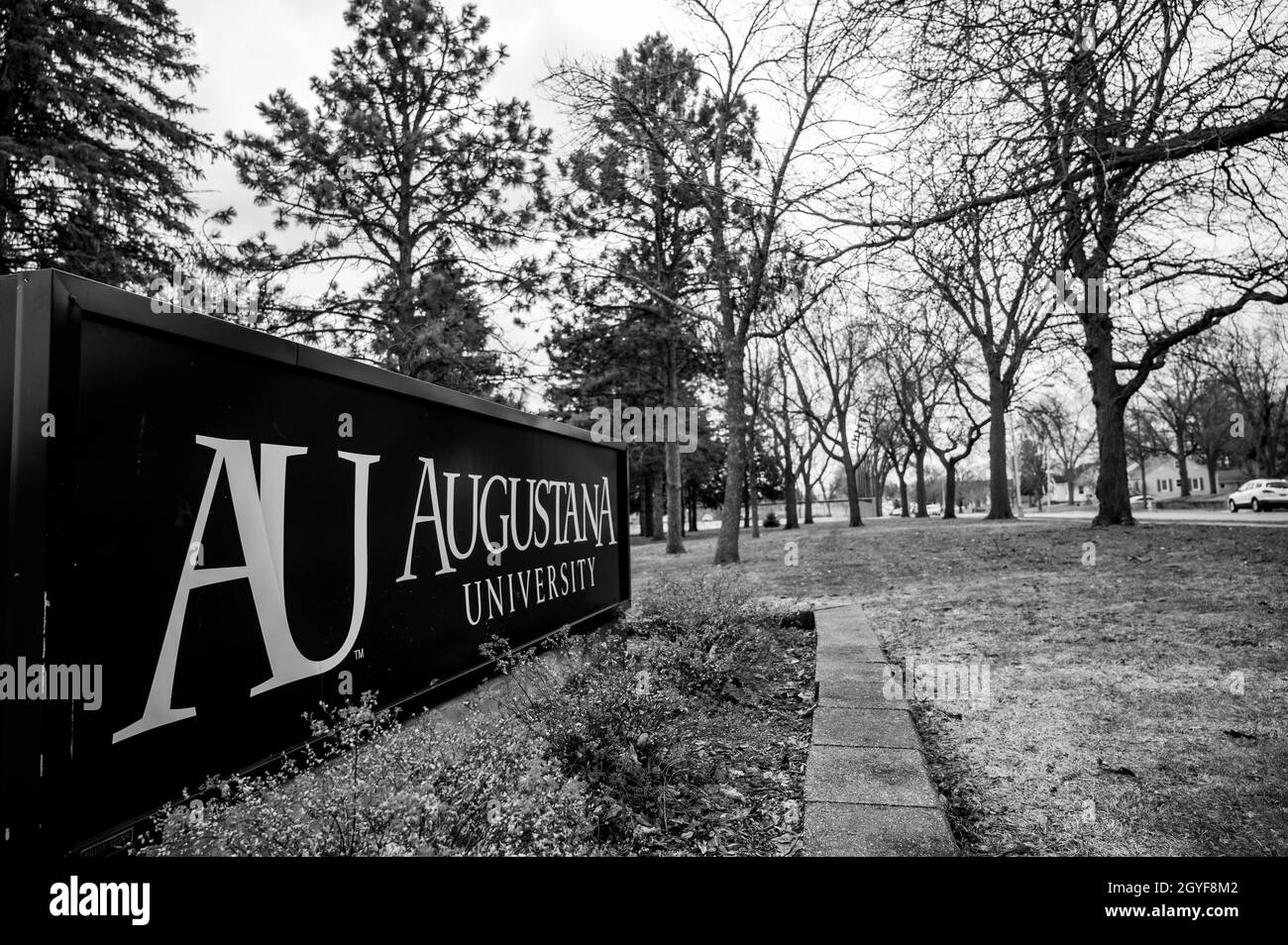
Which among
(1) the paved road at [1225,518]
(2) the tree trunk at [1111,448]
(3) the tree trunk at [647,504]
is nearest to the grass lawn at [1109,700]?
(2) the tree trunk at [1111,448]

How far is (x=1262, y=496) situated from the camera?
2967cm

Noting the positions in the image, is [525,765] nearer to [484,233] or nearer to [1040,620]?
[1040,620]

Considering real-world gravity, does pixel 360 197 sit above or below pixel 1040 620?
above

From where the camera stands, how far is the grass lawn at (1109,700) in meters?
2.41

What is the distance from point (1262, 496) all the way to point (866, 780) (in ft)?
127

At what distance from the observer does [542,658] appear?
3883mm

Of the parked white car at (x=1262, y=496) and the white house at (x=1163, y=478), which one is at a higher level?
the white house at (x=1163, y=478)

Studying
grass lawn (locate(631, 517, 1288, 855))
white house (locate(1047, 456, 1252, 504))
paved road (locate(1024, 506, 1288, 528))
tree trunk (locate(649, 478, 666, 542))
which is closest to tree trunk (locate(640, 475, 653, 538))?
tree trunk (locate(649, 478, 666, 542))

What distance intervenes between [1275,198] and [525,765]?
7.25 meters

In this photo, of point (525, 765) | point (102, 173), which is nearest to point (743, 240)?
point (525, 765)

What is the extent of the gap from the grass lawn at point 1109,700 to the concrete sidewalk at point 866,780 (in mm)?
230

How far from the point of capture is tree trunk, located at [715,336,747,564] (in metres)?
12.4

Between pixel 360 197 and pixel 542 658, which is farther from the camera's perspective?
pixel 360 197

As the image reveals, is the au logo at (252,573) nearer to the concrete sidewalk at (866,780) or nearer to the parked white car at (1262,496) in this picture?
the concrete sidewalk at (866,780)
